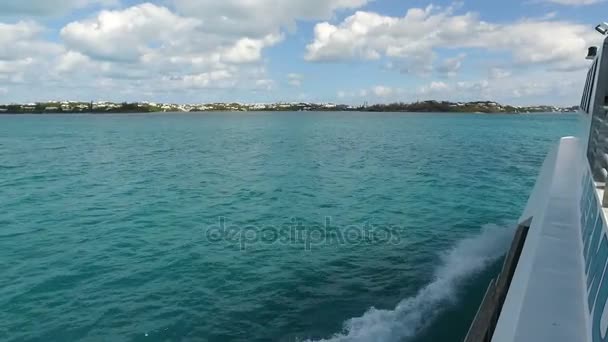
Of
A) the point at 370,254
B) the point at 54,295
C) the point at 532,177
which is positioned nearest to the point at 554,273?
the point at 370,254

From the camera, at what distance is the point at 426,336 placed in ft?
31.5

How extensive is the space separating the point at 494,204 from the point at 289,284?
15415 mm

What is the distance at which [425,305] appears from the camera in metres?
11.0

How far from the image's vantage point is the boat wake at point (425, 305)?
32.2ft

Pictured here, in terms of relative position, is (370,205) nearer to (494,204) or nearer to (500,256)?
(494,204)

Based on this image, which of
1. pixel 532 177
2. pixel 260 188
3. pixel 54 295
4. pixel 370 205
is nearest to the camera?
pixel 54 295

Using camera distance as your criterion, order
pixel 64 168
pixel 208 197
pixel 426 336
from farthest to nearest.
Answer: pixel 64 168, pixel 208 197, pixel 426 336
